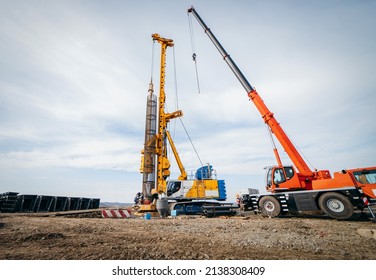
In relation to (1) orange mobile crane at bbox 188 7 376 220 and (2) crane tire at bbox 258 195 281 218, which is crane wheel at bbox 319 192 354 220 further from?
(2) crane tire at bbox 258 195 281 218

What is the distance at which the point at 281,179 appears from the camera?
12.1 meters

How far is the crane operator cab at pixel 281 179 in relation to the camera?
456 inches

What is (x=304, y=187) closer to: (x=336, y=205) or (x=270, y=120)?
(x=336, y=205)

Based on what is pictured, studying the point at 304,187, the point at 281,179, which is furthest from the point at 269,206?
the point at 304,187

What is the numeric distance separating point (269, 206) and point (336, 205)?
3535 millimetres

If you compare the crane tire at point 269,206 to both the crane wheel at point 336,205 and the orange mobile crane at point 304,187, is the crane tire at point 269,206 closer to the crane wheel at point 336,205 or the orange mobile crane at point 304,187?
the orange mobile crane at point 304,187

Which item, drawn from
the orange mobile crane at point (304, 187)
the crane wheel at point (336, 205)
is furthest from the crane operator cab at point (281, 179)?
the crane wheel at point (336, 205)

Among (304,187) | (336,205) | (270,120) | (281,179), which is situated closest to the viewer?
(336,205)

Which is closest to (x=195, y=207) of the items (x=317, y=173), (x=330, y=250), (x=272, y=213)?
(x=272, y=213)

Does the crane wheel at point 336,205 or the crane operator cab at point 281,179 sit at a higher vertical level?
the crane operator cab at point 281,179

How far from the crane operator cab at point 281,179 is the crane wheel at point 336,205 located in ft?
4.85

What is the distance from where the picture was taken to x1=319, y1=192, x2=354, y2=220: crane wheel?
31.9 feet
